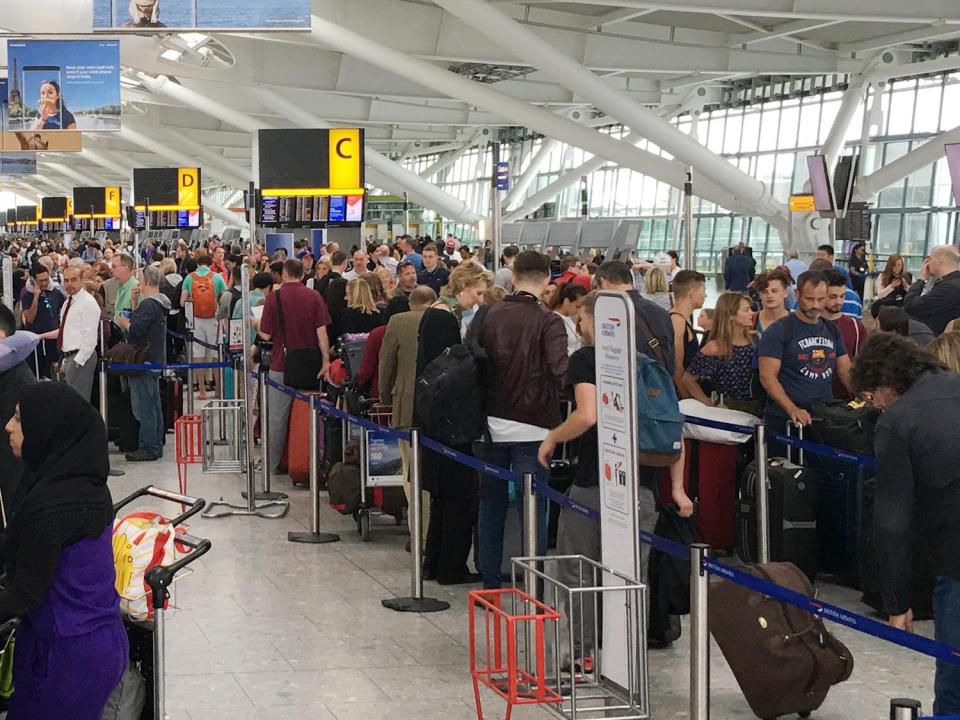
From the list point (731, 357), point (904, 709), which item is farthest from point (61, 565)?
point (731, 357)

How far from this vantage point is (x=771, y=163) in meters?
44.4

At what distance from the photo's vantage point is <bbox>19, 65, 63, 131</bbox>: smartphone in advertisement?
24.0 meters

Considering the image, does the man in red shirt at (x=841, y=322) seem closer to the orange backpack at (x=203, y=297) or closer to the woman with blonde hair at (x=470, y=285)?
the woman with blonde hair at (x=470, y=285)

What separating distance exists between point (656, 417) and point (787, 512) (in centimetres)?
233

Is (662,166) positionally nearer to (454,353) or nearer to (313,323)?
(313,323)

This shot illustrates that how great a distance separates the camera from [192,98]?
4409 centimetres

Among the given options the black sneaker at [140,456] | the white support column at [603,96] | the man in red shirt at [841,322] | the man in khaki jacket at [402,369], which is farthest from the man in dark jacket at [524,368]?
the white support column at [603,96]

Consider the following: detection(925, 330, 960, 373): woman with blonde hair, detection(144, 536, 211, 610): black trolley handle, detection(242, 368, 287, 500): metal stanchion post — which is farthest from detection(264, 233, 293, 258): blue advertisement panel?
detection(144, 536, 211, 610): black trolley handle

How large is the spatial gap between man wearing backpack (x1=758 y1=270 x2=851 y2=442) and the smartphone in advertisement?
18046mm

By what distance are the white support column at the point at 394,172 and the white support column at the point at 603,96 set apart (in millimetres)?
7262

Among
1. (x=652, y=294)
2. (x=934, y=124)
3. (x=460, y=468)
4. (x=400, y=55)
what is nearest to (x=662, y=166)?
(x=934, y=124)

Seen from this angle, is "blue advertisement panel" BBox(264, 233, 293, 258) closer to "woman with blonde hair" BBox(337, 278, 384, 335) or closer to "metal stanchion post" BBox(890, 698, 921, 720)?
"woman with blonde hair" BBox(337, 278, 384, 335)

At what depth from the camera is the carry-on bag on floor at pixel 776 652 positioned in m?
6.14

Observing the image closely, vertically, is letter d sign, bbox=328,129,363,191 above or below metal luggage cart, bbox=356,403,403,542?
above
